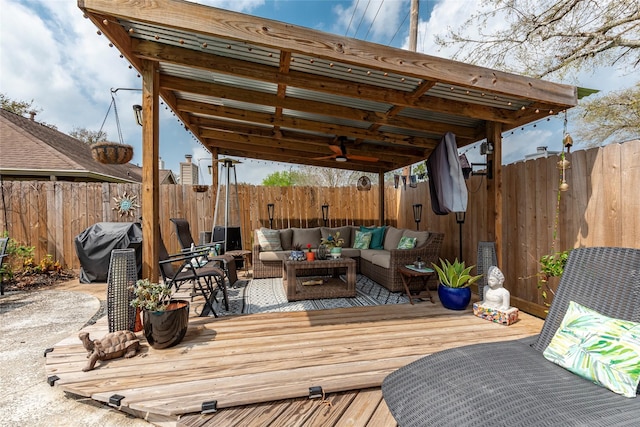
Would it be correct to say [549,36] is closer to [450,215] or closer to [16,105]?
[450,215]

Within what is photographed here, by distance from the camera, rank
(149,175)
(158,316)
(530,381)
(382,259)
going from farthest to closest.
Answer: (382,259)
(149,175)
(158,316)
(530,381)

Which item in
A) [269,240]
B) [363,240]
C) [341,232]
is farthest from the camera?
[341,232]

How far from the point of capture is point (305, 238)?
5973mm

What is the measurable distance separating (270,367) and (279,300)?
5.96ft

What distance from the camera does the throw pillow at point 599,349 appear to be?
141cm

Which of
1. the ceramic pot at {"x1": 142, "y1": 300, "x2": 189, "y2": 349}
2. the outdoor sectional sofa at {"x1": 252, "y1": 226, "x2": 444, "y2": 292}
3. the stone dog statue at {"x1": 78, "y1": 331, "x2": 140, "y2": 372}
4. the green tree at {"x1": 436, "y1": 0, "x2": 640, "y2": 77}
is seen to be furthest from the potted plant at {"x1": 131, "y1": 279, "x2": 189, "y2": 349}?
the green tree at {"x1": 436, "y1": 0, "x2": 640, "y2": 77}

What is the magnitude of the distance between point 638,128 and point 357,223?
6367 mm

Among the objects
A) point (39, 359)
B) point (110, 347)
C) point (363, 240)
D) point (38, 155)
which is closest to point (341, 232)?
point (363, 240)

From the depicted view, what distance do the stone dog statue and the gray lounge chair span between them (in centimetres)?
198

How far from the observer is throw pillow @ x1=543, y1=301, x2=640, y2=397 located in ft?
4.63

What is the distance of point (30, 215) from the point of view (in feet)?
18.5

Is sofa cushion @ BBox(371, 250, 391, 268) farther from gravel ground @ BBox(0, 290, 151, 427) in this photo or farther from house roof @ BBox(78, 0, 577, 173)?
gravel ground @ BBox(0, 290, 151, 427)

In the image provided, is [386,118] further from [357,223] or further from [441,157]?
[357,223]

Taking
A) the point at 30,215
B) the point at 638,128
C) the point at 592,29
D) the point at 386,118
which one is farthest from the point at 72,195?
the point at 638,128
